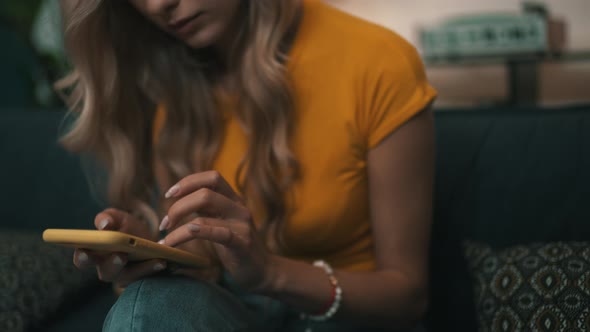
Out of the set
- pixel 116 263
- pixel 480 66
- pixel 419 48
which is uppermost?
pixel 116 263

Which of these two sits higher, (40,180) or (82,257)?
(82,257)

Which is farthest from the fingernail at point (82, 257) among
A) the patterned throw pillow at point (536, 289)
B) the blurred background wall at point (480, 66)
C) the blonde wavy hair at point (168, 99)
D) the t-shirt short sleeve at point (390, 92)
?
the blurred background wall at point (480, 66)

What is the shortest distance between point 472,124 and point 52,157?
95 cm

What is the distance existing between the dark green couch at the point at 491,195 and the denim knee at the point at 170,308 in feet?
1.46

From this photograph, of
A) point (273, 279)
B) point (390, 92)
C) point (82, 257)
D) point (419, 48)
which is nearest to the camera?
point (82, 257)

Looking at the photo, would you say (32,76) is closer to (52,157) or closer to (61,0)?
(52,157)

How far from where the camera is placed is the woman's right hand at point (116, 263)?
81 cm

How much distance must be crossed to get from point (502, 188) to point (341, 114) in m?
0.36

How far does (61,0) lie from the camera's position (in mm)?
1043

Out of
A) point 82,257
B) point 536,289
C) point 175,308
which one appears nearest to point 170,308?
point 175,308

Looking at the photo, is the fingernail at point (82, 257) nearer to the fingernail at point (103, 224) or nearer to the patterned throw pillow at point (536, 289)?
the fingernail at point (103, 224)

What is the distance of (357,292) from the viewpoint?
100 cm

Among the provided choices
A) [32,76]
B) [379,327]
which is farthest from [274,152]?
[32,76]

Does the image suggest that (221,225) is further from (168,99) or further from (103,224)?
(168,99)
